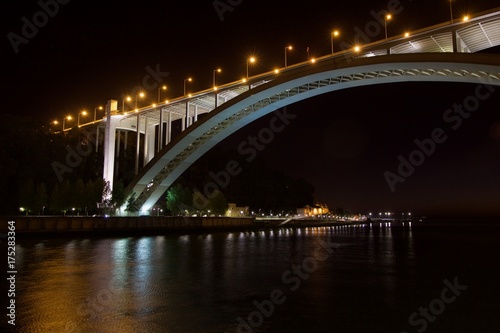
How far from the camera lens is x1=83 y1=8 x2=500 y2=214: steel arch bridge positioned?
19812 mm

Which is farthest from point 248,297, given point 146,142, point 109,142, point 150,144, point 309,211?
point 309,211

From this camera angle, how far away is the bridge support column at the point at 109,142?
39.8 m

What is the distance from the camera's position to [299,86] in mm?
28953

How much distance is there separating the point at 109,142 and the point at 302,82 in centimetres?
2167

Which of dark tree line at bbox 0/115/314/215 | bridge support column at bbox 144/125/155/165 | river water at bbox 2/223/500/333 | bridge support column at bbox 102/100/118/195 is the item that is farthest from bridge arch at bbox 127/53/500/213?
river water at bbox 2/223/500/333

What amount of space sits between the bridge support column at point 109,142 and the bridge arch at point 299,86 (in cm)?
386

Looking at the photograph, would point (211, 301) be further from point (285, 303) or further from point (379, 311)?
point (379, 311)

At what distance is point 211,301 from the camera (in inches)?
340

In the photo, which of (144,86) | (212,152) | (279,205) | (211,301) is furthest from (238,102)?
(279,205)

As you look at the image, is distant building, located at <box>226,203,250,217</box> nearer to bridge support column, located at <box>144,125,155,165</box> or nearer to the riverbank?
the riverbank

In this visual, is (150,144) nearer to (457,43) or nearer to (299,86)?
(299,86)

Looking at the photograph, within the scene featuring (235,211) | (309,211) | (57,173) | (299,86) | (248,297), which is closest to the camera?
(248,297)

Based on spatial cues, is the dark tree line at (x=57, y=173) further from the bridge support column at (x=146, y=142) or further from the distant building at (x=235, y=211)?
the distant building at (x=235, y=211)

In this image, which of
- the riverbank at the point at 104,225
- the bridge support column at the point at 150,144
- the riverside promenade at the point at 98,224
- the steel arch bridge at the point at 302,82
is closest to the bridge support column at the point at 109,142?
the steel arch bridge at the point at 302,82
